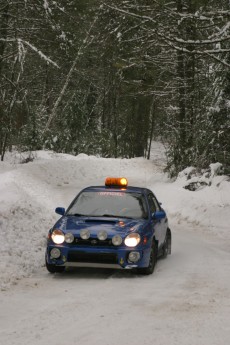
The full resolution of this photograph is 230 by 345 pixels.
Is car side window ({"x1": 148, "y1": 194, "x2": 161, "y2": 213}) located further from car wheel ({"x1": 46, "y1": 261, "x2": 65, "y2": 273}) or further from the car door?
car wheel ({"x1": 46, "y1": 261, "x2": 65, "y2": 273})

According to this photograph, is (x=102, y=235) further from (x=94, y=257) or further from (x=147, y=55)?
(x=147, y=55)

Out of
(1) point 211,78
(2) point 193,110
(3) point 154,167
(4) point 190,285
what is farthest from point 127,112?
(4) point 190,285

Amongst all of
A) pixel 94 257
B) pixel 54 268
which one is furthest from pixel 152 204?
pixel 54 268

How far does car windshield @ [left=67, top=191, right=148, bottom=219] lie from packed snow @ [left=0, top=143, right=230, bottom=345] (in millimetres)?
1026

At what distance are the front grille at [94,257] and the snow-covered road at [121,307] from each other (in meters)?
0.29

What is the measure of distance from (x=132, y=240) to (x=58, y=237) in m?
1.21

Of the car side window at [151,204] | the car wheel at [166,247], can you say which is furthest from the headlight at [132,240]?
the car wheel at [166,247]

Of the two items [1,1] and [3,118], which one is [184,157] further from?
[3,118]

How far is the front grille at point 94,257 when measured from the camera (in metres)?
9.34

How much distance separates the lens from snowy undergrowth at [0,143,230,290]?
1103 centimetres

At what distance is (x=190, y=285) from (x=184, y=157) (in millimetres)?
15952

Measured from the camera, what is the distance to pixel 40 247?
11805 mm

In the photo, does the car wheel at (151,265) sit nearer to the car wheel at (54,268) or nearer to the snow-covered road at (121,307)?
the snow-covered road at (121,307)

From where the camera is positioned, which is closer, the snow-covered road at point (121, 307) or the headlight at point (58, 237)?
the snow-covered road at point (121, 307)
